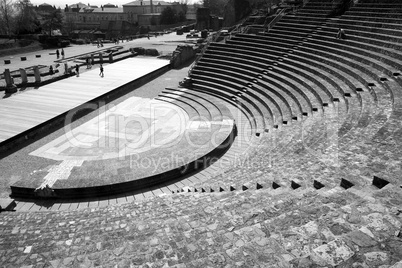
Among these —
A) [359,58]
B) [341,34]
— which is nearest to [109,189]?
[359,58]

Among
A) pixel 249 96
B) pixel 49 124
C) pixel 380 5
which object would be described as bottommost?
pixel 49 124

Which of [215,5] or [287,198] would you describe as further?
[215,5]

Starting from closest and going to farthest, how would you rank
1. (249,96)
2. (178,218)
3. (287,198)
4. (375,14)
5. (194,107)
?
(287,198), (178,218), (249,96), (194,107), (375,14)

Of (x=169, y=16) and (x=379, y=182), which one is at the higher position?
(x=169, y=16)

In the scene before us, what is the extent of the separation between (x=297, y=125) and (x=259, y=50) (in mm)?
10865

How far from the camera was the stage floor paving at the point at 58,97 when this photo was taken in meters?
15.2

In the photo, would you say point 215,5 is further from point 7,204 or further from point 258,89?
point 7,204

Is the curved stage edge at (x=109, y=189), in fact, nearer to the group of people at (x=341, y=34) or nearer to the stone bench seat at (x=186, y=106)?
the stone bench seat at (x=186, y=106)

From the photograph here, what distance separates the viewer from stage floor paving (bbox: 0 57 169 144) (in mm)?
15219

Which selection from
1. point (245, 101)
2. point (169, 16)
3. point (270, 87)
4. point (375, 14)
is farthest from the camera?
point (169, 16)

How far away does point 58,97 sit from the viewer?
63.0ft

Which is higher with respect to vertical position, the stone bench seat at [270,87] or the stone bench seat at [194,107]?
the stone bench seat at [270,87]

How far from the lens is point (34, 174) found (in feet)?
36.0

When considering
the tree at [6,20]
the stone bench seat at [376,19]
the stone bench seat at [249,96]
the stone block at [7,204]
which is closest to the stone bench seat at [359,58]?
the stone bench seat at [376,19]
